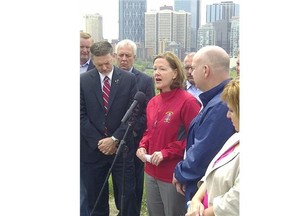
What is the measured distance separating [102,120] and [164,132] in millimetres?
729

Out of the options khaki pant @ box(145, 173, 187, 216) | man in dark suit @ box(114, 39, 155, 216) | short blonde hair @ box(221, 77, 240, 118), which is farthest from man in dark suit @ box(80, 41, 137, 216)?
short blonde hair @ box(221, 77, 240, 118)

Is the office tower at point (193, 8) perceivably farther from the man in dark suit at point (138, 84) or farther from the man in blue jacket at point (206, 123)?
the man in blue jacket at point (206, 123)

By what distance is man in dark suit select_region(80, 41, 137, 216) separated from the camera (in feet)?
12.3

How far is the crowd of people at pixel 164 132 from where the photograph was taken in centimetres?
217

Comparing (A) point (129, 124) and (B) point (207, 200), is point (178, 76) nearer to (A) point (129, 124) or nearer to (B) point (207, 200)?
(A) point (129, 124)

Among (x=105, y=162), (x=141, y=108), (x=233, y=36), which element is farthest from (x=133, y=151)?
(x=233, y=36)

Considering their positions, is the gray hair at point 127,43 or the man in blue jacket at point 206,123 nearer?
the man in blue jacket at point 206,123

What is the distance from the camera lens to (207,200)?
7.43ft

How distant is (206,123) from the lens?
2.58 m

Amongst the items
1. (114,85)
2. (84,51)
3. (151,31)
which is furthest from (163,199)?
(151,31)

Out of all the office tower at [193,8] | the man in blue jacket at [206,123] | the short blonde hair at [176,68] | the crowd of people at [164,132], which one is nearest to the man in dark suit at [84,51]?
the crowd of people at [164,132]

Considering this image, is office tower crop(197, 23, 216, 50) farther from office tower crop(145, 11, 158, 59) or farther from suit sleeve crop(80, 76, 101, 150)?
suit sleeve crop(80, 76, 101, 150)

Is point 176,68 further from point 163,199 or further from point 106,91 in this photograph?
point 163,199

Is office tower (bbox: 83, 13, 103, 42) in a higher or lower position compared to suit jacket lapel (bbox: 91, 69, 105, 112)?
higher
